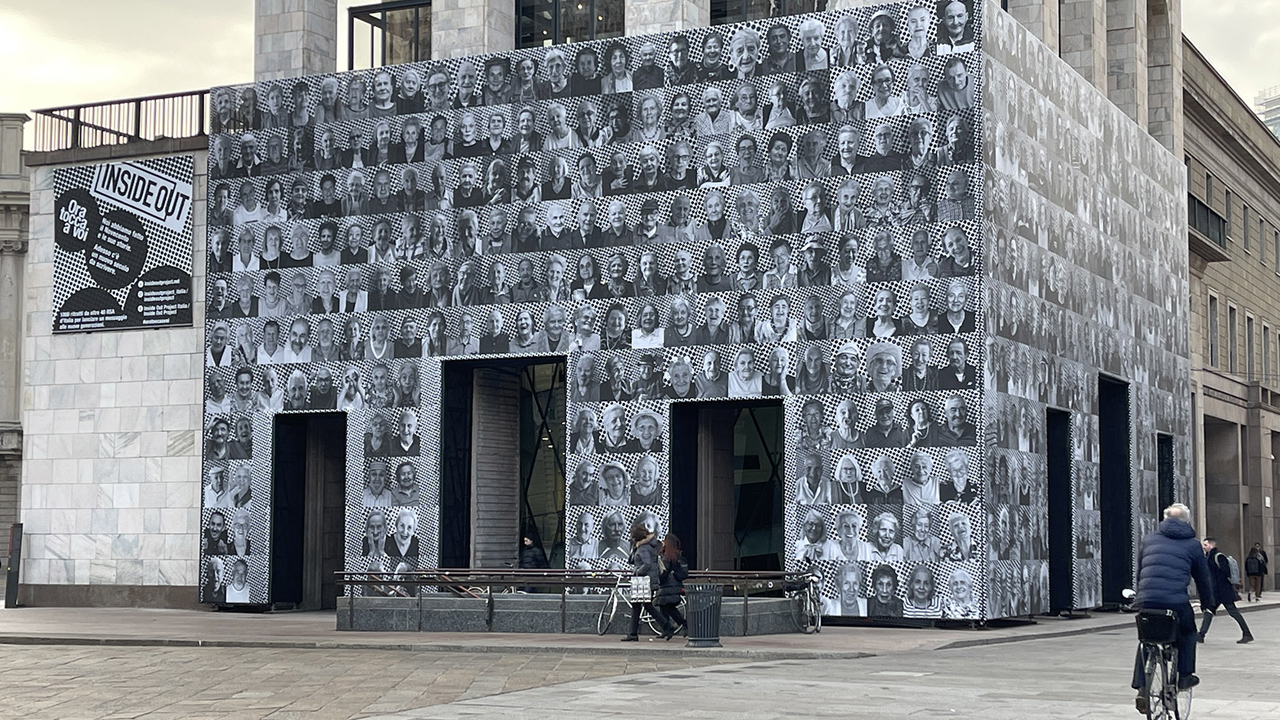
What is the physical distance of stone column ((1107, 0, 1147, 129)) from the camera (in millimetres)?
43094

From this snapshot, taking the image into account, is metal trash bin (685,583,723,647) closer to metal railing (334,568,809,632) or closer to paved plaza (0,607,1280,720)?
paved plaza (0,607,1280,720)

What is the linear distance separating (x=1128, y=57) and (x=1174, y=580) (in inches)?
1241

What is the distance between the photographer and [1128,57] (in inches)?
1705

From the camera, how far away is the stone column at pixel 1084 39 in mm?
40281

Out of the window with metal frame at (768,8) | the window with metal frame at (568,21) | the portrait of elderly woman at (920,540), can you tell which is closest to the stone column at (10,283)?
the window with metal frame at (568,21)

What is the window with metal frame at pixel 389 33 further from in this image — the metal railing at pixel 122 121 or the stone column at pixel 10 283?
the stone column at pixel 10 283

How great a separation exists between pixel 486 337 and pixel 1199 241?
81.9 feet

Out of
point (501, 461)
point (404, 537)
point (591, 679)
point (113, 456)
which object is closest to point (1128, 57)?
point (501, 461)

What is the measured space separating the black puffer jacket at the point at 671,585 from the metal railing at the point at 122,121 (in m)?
18.3

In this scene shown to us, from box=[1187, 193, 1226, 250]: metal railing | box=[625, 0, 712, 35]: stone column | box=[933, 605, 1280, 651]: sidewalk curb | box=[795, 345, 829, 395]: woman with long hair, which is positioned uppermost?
box=[625, 0, 712, 35]: stone column

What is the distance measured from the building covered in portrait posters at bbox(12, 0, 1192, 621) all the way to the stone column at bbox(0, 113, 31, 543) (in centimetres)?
3214

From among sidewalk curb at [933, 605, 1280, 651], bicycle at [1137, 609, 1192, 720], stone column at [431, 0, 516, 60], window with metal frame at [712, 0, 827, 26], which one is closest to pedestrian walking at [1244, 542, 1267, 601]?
sidewalk curb at [933, 605, 1280, 651]

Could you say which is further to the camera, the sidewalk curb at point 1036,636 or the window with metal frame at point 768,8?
the window with metal frame at point 768,8

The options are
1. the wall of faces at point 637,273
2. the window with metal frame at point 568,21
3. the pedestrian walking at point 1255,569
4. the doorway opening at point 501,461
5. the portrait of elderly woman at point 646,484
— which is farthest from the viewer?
the pedestrian walking at point 1255,569
